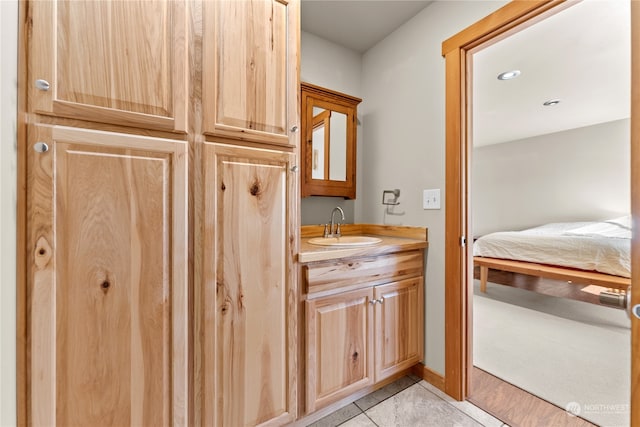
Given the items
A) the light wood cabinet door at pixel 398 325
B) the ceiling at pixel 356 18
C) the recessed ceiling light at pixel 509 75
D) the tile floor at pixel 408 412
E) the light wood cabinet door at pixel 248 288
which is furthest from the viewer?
the recessed ceiling light at pixel 509 75

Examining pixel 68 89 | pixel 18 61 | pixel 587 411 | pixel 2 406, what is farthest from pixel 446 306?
pixel 18 61

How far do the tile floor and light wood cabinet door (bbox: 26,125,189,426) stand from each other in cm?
86

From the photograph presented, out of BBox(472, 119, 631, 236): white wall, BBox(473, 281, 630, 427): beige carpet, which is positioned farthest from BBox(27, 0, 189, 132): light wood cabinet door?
BBox(472, 119, 631, 236): white wall

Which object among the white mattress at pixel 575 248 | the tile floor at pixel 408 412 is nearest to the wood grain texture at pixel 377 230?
the tile floor at pixel 408 412

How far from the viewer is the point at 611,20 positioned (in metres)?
1.83

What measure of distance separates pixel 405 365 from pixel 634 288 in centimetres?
121

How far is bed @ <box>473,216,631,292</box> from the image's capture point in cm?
250

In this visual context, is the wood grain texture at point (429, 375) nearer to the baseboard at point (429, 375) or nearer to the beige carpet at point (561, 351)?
the baseboard at point (429, 375)

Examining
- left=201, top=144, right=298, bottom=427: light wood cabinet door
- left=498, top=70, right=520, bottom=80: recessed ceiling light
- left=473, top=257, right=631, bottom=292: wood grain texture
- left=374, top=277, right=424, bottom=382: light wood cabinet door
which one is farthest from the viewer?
left=498, top=70, right=520, bottom=80: recessed ceiling light

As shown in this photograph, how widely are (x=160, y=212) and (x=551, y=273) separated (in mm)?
3530

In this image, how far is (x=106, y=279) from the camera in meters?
0.87

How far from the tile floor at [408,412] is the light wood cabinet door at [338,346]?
147 millimetres

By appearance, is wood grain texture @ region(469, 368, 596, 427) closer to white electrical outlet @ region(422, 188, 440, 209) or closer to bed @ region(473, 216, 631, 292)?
white electrical outlet @ region(422, 188, 440, 209)

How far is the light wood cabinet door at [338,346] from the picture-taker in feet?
4.18
